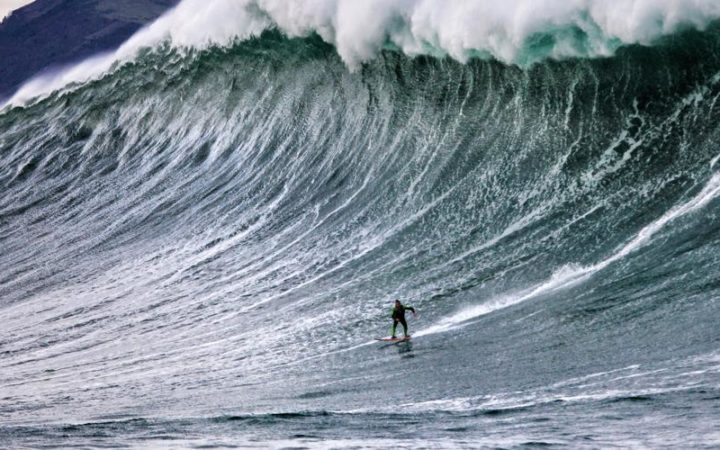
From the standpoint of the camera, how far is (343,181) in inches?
616

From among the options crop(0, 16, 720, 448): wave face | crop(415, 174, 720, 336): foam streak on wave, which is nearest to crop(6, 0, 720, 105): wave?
crop(0, 16, 720, 448): wave face

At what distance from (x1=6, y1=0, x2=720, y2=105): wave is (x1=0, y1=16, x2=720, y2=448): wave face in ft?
0.77

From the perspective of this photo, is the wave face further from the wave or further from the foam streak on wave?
the wave

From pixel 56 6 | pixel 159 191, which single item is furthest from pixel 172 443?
pixel 56 6

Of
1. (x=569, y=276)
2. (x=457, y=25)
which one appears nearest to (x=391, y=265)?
(x=569, y=276)

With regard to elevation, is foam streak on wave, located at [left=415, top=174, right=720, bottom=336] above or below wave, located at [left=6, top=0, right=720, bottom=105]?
below

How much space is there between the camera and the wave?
44.7 feet

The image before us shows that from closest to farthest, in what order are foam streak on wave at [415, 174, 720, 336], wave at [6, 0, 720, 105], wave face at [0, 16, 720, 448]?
wave face at [0, 16, 720, 448]
foam streak on wave at [415, 174, 720, 336]
wave at [6, 0, 720, 105]

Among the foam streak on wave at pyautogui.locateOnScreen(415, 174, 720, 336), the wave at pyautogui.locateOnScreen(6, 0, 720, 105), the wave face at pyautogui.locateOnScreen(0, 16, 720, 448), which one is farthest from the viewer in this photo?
the wave at pyautogui.locateOnScreen(6, 0, 720, 105)

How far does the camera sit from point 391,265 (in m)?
12.2

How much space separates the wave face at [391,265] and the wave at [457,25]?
23 centimetres

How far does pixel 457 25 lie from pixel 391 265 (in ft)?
18.3

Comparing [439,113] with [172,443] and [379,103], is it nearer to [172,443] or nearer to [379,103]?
[379,103]

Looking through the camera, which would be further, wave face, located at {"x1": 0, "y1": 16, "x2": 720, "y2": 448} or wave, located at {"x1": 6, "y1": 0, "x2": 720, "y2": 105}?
wave, located at {"x1": 6, "y1": 0, "x2": 720, "y2": 105}
